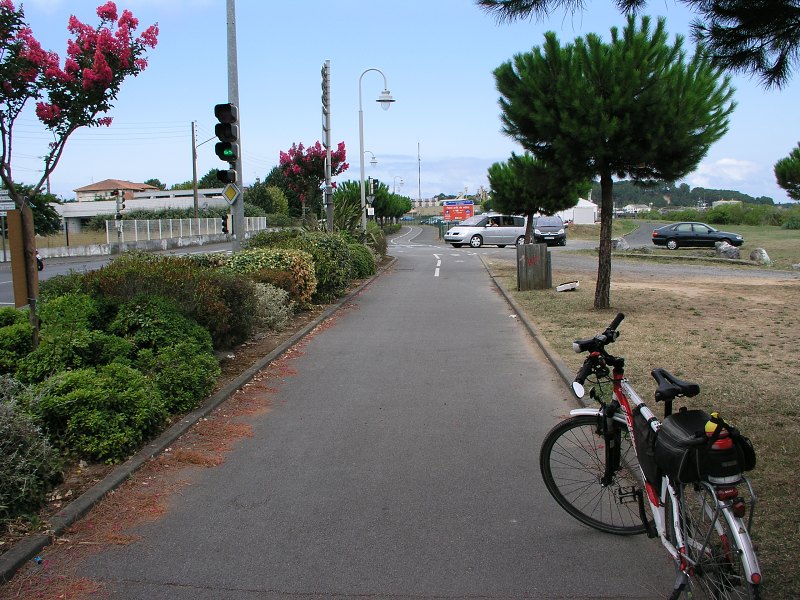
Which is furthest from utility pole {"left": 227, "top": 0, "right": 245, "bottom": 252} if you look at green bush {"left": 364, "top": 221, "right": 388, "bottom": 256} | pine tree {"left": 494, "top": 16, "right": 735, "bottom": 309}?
green bush {"left": 364, "top": 221, "right": 388, "bottom": 256}

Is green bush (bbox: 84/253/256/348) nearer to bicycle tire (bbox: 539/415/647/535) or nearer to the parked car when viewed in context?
bicycle tire (bbox: 539/415/647/535)

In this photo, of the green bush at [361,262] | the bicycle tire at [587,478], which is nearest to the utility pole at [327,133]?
the green bush at [361,262]

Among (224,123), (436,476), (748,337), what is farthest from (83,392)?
(748,337)

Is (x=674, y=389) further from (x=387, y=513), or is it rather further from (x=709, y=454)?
(x=387, y=513)

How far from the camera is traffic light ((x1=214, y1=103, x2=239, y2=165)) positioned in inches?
480

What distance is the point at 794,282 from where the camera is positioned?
67.4 feet

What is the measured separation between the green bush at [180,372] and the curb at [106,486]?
0.13 metres

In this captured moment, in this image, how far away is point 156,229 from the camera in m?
47.1

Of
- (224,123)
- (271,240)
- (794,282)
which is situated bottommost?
(794,282)

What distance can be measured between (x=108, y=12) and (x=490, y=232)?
36218 millimetres

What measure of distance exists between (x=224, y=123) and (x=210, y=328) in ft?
15.6

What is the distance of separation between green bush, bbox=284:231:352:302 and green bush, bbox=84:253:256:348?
18.0ft

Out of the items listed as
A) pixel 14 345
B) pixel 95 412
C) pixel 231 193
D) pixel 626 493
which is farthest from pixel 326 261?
pixel 626 493

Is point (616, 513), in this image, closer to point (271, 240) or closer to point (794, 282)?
point (271, 240)
